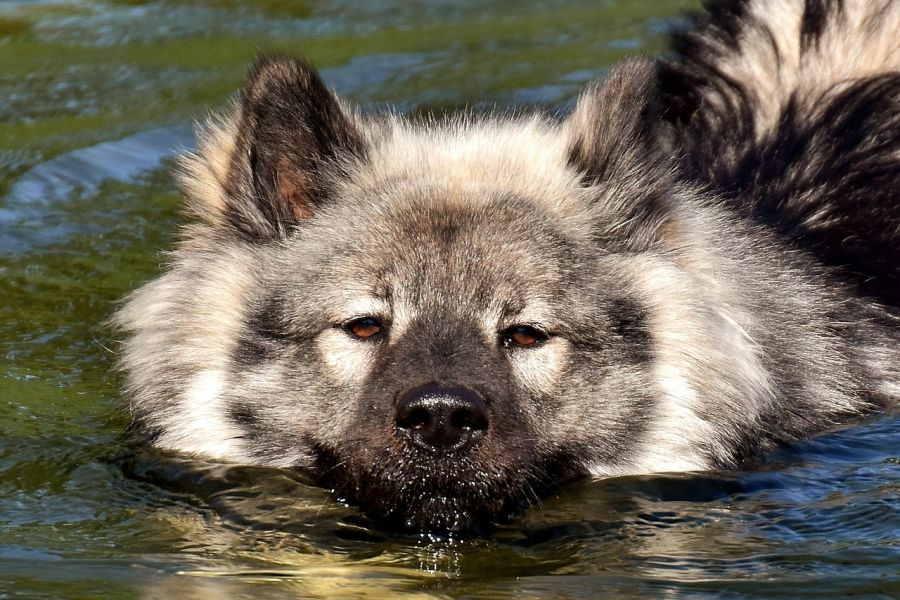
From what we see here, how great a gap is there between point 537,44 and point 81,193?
16.1 ft

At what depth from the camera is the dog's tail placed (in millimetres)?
7152

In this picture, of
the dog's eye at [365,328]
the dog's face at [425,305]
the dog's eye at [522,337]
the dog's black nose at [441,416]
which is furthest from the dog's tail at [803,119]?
the dog's black nose at [441,416]

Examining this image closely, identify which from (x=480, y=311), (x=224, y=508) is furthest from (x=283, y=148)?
(x=224, y=508)

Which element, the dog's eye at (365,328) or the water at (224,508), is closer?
the water at (224,508)

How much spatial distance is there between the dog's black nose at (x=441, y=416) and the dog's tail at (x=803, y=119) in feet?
6.24

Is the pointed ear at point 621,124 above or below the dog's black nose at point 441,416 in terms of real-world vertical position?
above

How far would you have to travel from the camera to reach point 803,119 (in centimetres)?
780

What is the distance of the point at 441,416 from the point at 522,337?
619 mm

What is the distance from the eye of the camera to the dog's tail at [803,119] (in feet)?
23.5

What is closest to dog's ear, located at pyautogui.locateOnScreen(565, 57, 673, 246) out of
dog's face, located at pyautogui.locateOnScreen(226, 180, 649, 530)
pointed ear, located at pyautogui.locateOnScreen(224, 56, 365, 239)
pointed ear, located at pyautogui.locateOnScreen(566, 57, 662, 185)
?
pointed ear, located at pyautogui.locateOnScreen(566, 57, 662, 185)

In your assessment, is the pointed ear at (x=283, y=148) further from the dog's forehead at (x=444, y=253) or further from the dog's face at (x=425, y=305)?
the dog's forehead at (x=444, y=253)

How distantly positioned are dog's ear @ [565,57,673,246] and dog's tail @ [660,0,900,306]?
0.44m

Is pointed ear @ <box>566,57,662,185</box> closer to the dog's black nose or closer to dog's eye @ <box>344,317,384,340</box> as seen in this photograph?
dog's eye @ <box>344,317,384,340</box>

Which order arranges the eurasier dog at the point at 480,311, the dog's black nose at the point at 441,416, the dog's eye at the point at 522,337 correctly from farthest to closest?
1. the dog's eye at the point at 522,337
2. the eurasier dog at the point at 480,311
3. the dog's black nose at the point at 441,416
